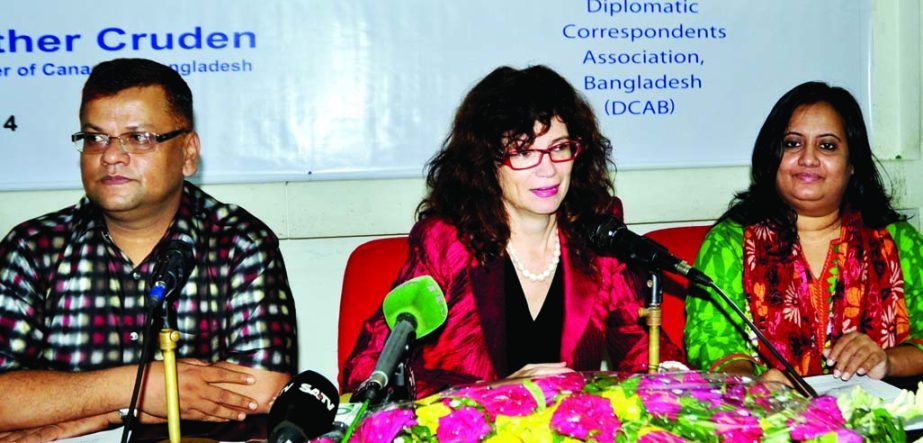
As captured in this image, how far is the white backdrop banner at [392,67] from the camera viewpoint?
10.0 ft

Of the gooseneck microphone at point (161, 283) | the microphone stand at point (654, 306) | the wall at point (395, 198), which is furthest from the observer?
the wall at point (395, 198)

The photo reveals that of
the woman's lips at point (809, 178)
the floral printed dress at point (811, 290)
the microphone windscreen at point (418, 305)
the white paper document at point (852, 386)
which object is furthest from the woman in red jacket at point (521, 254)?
the microphone windscreen at point (418, 305)

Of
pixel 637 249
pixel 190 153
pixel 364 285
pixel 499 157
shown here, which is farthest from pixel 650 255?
pixel 190 153

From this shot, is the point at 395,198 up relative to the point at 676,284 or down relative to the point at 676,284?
up

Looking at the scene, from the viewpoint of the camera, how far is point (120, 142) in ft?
7.25

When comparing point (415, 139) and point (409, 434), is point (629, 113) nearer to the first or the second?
point (415, 139)

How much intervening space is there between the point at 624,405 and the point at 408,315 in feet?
1.19

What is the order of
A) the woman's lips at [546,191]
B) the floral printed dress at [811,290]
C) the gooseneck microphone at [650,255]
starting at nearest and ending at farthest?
the gooseneck microphone at [650,255] → the woman's lips at [546,191] → the floral printed dress at [811,290]

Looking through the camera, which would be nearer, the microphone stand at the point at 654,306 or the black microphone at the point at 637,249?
the black microphone at the point at 637,249

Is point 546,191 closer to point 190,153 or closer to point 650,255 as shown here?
point 650,255

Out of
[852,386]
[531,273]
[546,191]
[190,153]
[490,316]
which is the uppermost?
[190,153]

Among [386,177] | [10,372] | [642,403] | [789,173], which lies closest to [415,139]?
[386,177]

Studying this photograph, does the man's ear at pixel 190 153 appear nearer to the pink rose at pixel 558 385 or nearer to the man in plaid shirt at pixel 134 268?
the man in plaid shirt at pixel 134 268

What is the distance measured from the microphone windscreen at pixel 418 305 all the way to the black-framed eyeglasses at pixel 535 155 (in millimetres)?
948
